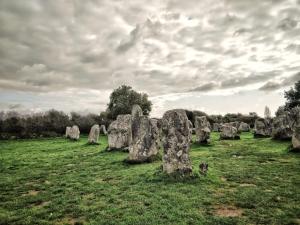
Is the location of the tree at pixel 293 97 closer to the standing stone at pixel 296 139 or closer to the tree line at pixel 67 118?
the tree line at pixel 67 118

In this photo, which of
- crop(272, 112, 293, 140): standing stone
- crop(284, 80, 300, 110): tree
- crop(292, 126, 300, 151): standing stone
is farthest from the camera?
crop(284, 80, 300, 110): tree

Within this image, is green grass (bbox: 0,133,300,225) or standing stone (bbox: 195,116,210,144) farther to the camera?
standing stone (bbox: 195,116,210,144)

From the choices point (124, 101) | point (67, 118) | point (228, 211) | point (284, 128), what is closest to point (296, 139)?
point (284, 128)

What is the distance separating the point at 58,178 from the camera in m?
14.2

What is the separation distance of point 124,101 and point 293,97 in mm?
40222

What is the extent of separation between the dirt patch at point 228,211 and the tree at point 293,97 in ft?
208

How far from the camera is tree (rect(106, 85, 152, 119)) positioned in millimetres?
66000

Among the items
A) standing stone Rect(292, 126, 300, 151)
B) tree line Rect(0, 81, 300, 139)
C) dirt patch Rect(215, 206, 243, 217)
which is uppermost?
tree line Rect(0, 81, 300, 139)

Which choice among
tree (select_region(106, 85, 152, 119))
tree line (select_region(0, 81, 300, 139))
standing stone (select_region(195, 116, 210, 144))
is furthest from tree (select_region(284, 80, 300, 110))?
standing stone (select_region(195, 116, 210, 144))

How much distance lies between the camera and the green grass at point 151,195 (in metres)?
8.28

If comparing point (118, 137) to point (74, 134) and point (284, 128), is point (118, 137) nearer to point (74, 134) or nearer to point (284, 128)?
point (284, 128)

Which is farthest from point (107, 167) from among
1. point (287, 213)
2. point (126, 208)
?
point (287, 213)

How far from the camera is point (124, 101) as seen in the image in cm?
6794

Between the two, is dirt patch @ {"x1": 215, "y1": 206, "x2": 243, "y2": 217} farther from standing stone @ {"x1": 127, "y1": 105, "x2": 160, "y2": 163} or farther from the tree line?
the tree line
